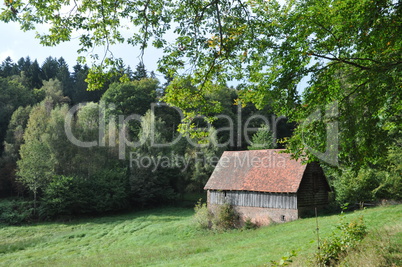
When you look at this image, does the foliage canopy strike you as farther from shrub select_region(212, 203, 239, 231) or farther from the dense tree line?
the dense tree line

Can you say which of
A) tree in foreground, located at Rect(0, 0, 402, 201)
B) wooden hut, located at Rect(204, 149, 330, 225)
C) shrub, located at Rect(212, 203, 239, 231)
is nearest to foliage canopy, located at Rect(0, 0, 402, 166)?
tree in foreground, located at Rect(0, 0, 402, 201)

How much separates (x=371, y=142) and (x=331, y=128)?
1151mm

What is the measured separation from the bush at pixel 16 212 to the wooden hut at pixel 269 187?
63.7 ft

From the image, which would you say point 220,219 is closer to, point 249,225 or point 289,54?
point 249,225

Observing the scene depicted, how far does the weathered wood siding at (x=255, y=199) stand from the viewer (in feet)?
82.0

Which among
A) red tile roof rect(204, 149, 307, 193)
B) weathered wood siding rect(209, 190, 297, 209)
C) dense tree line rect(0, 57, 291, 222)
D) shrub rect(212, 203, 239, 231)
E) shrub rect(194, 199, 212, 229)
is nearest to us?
weathered wood siding rect(209, 190, 297, 209)

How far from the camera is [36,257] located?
1992cm

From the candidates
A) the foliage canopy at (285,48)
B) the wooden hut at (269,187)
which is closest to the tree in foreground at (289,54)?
the foliage canopy at (285,48)

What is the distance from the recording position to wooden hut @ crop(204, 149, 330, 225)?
987 inches

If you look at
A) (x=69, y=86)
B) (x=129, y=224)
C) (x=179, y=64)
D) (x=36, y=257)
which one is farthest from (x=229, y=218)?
(x=69, y=86)

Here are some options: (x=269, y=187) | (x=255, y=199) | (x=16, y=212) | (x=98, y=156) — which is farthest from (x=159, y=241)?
(x=98, y=156)

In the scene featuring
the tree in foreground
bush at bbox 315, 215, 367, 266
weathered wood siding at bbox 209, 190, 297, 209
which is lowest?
weathered wood siding at bbox 209, 190, 297, 209

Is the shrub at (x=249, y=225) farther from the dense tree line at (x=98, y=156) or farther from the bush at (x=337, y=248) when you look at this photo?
the bush at (x=337, y=248)

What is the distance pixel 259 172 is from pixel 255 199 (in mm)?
2874
